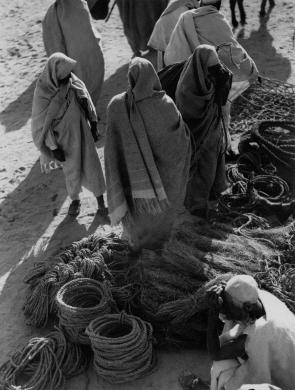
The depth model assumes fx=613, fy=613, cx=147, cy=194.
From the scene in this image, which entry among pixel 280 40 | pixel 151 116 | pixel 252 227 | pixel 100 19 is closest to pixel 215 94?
pixel 151 116

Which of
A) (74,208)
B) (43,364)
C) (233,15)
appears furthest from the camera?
(233,15)

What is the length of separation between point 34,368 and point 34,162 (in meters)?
3.32

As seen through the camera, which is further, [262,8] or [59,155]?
[262,8]

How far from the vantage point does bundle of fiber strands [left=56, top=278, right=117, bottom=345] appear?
4.22 m

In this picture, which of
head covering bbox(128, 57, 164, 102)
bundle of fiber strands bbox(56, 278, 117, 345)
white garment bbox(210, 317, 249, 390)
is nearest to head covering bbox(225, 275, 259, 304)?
white garment bbox(210, 317, 249, 390)

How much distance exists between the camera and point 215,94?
4.97 metres

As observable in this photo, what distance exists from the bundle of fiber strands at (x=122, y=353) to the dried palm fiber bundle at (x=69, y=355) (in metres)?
0.16

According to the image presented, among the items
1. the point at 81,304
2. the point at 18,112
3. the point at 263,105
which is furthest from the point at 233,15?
the point at 81,304

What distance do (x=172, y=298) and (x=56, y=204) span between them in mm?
2366

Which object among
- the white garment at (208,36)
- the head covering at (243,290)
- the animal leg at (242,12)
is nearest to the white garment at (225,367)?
the head covering at (243,290)

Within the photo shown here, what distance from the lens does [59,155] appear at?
18.4 ft

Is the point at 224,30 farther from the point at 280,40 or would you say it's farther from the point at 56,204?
the point at 280,40

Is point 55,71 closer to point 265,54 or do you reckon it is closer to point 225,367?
point 225,367

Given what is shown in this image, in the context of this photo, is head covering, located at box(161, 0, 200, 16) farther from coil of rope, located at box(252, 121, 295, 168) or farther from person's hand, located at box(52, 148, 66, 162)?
person's hand, located at box(52, 148, 66, 162)
